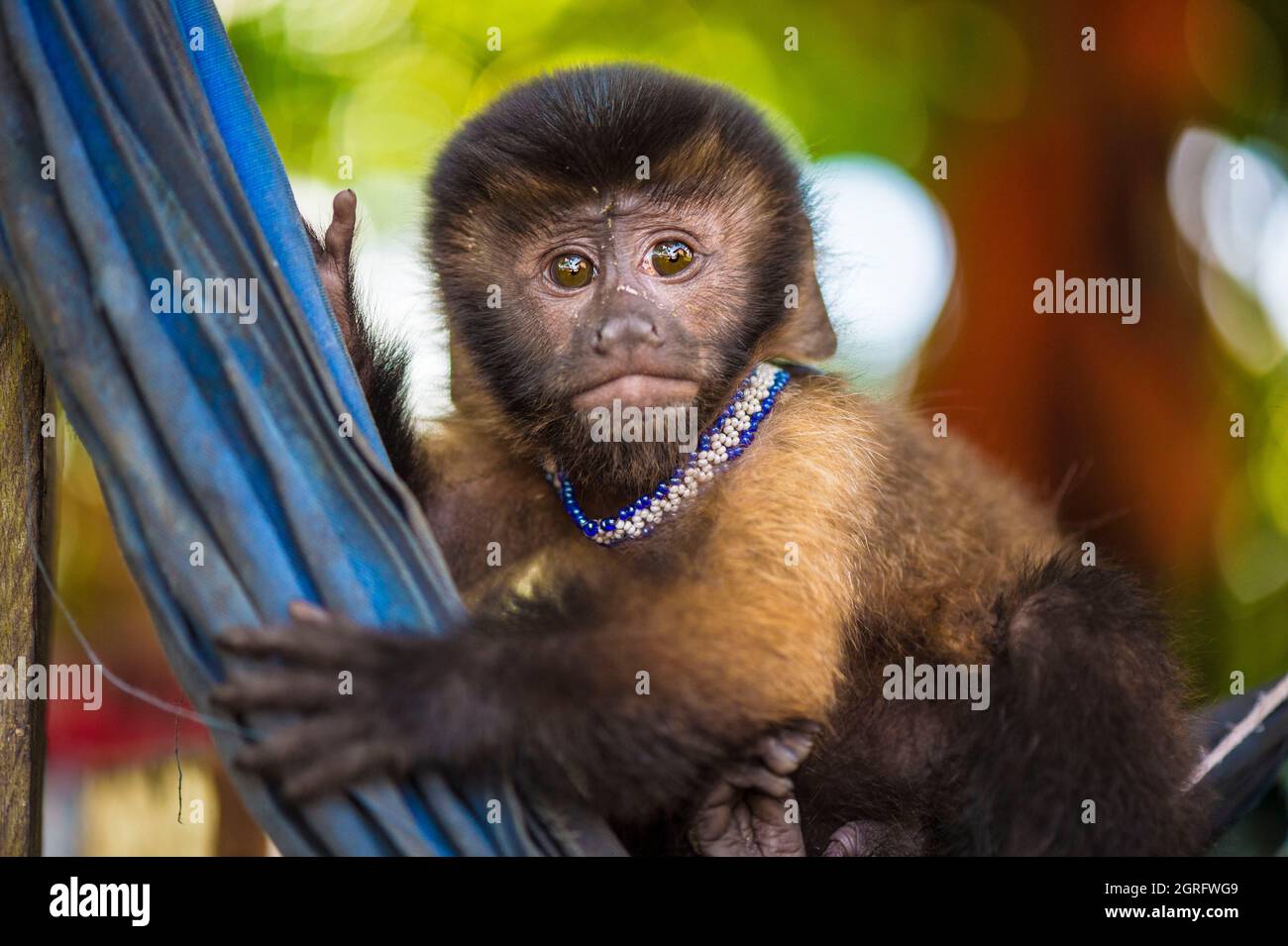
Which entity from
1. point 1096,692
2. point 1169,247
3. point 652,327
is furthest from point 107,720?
point 1169,247

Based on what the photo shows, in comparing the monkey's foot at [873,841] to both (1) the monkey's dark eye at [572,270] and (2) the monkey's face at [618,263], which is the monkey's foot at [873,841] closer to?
(2) the monkey's face at [618,263]

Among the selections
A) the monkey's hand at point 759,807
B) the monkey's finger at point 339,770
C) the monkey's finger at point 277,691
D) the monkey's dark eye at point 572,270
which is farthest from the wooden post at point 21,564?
the monkey's hand at point 759,807

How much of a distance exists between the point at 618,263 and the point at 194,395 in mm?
1548

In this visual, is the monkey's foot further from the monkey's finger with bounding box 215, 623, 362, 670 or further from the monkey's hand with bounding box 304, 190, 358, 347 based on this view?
the monkey's hand with bounding box 304, 190, 358, 347

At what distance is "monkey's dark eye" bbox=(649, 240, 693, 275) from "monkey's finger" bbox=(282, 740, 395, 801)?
75.2 inches

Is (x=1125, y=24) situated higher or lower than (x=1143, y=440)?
higher

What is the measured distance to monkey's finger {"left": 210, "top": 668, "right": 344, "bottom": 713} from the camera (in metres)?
2.38

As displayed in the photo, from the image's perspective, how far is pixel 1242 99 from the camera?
25.7 feet

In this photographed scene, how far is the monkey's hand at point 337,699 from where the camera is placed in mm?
2381

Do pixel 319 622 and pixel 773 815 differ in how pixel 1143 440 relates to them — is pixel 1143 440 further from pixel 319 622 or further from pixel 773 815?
pixel 319 622

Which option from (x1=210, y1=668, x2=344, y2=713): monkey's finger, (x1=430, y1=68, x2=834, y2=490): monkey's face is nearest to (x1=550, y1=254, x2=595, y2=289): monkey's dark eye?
(x1=430, y1=68, x2=834, y2=490): monkey's face

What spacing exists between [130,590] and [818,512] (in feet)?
23.0

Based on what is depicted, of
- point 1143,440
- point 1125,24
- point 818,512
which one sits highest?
point 1125,24

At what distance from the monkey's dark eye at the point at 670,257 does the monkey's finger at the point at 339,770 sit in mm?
1911
